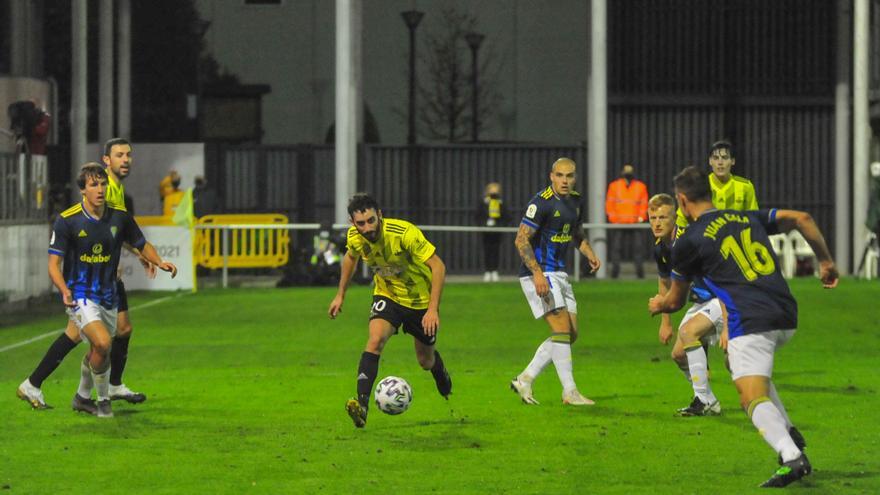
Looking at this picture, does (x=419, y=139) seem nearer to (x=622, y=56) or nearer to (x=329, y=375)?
(x=622, y=56)

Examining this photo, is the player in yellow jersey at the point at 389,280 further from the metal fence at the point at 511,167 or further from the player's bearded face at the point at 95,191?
the metal fence at the point at 511,167

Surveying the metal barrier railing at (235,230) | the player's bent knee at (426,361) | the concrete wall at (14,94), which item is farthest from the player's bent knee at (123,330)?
the concrete wall at (14,94)

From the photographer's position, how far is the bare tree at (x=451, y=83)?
34031mm

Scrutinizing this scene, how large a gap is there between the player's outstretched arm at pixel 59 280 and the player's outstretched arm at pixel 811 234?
5376mm

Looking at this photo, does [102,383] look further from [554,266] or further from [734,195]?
[734,195]

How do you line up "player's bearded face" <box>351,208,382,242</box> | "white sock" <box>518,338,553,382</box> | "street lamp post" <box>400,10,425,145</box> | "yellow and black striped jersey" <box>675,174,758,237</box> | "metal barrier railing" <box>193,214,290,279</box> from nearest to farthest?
"player's bearded face" <box>351,208,382,242</box> < "white sock" <box>518,338,553,382</box> < "yellow and black striped jersey" <box>675,174,758,237</box> < "metal barrier railing" <box>193,214,290,279</box> < "street lamp post" <box>400,10,425,145</box>

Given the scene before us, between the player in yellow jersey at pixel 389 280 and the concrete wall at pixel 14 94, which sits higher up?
the concrete wall at pixel 14 94

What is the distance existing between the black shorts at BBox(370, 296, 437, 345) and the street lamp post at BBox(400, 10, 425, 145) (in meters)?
22.1

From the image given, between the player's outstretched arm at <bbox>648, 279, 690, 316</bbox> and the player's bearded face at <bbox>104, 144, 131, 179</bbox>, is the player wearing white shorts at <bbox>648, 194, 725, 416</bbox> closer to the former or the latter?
the player's outstretched arm at <bbox>648, 279, 690, 316</bbox>

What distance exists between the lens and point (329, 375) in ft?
51.1

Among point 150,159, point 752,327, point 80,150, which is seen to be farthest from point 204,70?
point 752,327

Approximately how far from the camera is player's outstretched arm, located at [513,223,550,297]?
42.0 ft

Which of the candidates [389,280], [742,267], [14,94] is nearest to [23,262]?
[14,94]

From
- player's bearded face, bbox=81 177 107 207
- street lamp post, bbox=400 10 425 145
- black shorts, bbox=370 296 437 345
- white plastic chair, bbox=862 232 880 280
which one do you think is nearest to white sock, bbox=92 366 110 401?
player's bearded face, bbox=81 177 107 207
